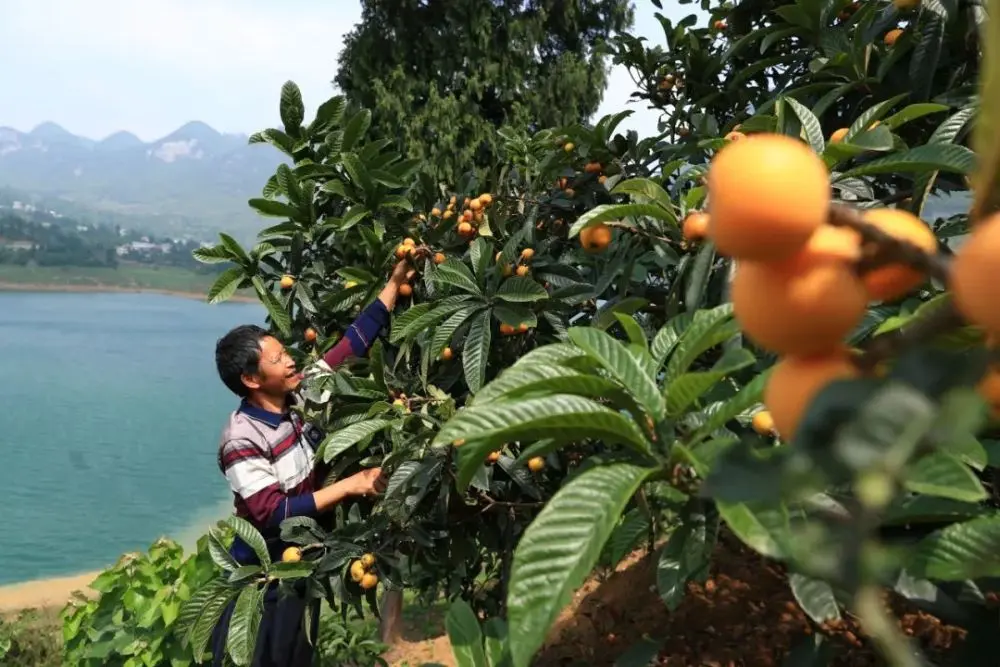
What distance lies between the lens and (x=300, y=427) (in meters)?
1.97

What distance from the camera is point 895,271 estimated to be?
0.86 feet

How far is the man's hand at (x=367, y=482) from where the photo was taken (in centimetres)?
165

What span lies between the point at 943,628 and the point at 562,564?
1007 millimetres

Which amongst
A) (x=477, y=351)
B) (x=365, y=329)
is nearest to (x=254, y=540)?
(x=365, y=329)

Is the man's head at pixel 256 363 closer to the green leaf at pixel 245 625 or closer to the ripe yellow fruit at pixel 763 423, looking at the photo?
the green leaf at pixel 245 625

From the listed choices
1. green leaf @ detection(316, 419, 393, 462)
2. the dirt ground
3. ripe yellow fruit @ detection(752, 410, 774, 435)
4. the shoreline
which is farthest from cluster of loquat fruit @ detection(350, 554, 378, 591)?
the shoreline

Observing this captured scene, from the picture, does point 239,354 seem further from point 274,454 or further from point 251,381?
point 274,454

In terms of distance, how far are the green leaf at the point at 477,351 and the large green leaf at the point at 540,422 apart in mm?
830

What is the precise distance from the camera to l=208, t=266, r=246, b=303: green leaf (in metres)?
2.00

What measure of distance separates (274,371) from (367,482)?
1.37ft

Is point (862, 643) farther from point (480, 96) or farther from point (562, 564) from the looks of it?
point (480, 96)

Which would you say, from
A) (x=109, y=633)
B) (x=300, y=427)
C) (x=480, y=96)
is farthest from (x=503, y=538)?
→ (x=480, y=96)

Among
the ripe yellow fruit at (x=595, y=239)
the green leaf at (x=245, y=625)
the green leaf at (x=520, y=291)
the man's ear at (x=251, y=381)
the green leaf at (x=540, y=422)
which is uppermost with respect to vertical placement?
the ripe yellow fruit at (x=595, y=239)

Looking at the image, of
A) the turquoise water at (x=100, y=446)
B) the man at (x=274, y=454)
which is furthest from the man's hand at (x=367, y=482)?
the turquoise water at (x=100, y=446)
